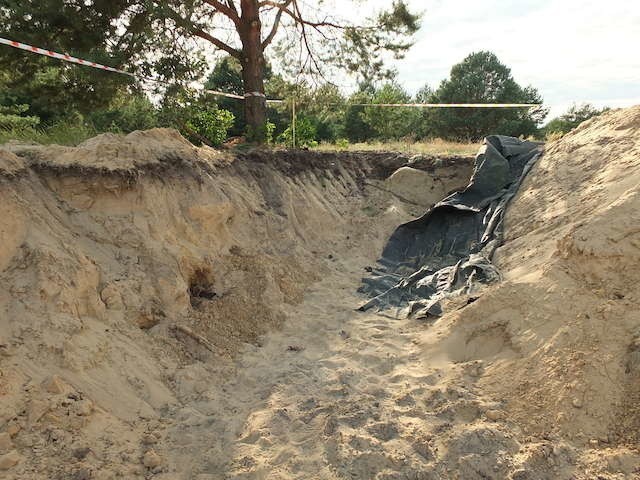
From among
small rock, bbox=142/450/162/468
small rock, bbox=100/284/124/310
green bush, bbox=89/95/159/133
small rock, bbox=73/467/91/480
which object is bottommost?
small rock, bbox=142/450/162/468

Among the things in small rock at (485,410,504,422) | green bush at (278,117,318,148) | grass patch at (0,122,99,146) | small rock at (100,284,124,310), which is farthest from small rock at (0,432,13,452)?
green bush at (278,117,318,148)

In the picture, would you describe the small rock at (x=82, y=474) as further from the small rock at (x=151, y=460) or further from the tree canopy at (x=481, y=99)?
the tree canopy at (x=481, y=99)

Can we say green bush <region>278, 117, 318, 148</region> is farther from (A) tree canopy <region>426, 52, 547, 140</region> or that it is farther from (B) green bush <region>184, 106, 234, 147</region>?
(A) tree canopy <region>426, 52, 547, 140</region>

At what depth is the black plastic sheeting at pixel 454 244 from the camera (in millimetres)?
5926

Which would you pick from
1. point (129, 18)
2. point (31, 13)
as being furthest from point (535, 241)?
point (31, 13)

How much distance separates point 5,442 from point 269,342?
265 cm

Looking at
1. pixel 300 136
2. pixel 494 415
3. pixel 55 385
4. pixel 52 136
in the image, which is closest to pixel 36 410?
pixel 55 385

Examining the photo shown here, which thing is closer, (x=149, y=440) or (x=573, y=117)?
(x=149, y=440)

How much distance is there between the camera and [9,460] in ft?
9.18

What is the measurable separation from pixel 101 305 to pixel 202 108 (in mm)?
6433

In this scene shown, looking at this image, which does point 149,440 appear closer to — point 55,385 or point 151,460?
point 151,460

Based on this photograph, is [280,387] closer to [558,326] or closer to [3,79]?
[558,326]

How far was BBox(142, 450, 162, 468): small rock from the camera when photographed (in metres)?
3.15

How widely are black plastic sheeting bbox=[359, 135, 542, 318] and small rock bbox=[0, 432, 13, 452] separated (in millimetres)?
4030
